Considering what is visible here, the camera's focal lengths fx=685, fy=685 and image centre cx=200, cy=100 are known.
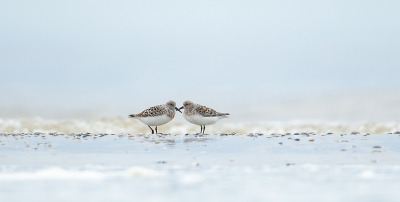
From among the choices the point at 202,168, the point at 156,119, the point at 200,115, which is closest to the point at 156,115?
the point at 156,119

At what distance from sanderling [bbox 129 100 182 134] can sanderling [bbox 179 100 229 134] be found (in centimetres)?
47

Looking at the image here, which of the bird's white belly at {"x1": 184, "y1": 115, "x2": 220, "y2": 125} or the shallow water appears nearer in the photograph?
the shallow water

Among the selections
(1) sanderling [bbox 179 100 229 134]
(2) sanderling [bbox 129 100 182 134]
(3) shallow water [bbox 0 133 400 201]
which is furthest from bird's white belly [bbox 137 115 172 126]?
(3) shallow water [bbox 0 133 400 201]

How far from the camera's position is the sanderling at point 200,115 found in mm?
18312

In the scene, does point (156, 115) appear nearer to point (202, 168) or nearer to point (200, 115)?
point (200, 115)

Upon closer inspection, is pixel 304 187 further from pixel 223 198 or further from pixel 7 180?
pixel 7 180

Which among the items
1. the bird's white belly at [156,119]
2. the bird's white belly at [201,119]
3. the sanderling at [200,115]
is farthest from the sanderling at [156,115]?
the bird's white belly at [201,119]

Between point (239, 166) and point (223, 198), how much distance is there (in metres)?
2.94

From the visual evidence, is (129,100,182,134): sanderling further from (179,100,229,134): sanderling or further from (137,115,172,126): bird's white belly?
(179,100,229,134): sanderling

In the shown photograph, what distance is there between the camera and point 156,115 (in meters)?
18.3

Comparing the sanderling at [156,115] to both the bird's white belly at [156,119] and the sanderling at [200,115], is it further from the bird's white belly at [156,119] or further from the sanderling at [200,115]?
the sanderling at [200,115]

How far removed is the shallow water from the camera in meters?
8.16

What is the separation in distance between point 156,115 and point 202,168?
7.96m

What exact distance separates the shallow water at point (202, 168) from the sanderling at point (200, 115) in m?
1.95
